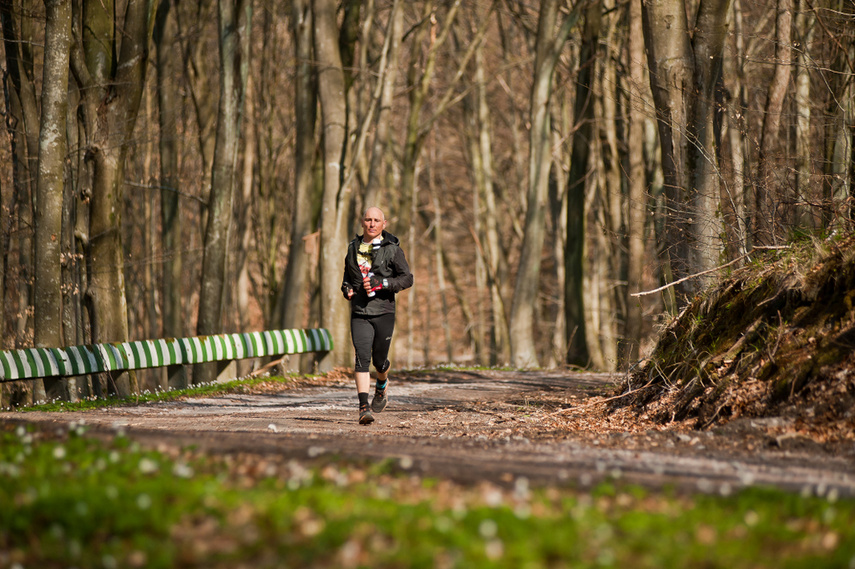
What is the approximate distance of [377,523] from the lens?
394 cm

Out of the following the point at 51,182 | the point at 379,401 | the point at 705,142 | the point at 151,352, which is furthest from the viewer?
the point at 151,352

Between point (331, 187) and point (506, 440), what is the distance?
434 inches

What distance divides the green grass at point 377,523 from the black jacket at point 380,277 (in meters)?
4.28

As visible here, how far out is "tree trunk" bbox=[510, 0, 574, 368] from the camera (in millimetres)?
19453

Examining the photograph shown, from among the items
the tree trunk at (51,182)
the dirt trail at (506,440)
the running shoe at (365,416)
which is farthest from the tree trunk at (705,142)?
the tree trunk at (51,182)

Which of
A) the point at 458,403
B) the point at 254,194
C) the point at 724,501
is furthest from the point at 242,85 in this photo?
the point at 724,501

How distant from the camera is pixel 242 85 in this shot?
18328 mm

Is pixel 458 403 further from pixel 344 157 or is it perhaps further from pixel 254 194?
pixel 254 194

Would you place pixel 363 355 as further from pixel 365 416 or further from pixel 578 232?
pixel 578 232

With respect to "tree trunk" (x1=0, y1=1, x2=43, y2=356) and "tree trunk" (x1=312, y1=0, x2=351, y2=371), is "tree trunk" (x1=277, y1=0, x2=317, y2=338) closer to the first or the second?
"tree trunk" (x1=312, y1=0, x2=351, y2=371)

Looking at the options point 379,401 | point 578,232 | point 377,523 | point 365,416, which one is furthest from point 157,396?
point 578,232

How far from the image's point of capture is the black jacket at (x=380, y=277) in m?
9.16

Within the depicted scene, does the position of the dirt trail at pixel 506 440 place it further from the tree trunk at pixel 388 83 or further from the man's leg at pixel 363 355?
the tree trunk at pixel 388 83

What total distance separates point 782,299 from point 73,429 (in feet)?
21.1
